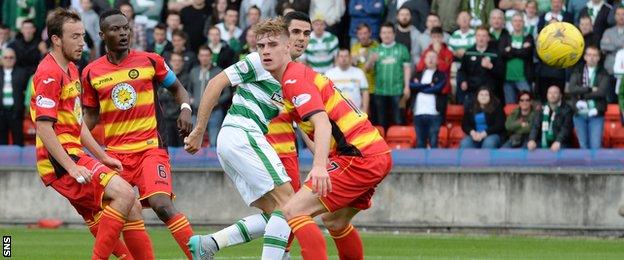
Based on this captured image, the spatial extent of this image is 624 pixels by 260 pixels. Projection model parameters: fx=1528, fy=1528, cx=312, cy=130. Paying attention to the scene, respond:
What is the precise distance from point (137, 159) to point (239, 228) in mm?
1164

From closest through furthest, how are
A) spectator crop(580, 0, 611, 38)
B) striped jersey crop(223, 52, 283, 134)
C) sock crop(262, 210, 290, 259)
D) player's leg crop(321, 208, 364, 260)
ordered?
sock crop(262, 210, 290, 259) < player's leg crop(321, 208, 364, 260) < striped jersey crop(223, 52, 283, 134) < spectator crop(580, 0, 611, 38)

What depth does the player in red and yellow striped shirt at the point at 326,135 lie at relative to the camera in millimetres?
10758

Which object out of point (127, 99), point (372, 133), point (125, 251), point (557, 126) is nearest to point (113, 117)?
point (127, 99)

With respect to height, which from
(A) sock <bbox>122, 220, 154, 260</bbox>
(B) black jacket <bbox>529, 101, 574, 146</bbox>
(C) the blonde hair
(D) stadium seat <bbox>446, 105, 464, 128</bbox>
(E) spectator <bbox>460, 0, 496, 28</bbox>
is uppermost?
→ (C) the blonde hair

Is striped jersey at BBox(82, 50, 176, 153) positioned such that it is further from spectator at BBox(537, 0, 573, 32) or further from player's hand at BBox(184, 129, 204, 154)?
spectator at BBox(537, 0, 573, 32)

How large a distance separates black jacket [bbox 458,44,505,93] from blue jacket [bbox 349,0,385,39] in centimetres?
194

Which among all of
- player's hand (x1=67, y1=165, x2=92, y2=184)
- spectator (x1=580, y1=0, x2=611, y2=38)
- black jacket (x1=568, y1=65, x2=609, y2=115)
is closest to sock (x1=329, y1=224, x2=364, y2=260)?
player's hand (x1=67, y1=165, x2=92, y2=184)

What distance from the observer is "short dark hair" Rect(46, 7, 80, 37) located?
12.2 m

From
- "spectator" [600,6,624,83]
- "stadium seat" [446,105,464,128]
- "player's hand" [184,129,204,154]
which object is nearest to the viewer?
"player's hand" [184,129,204,154]

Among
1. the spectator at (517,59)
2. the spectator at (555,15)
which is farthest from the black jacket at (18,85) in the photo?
the spectator at (555,15)

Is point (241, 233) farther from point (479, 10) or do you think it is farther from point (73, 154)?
point (479, 10)

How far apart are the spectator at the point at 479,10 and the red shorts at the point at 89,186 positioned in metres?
11.1

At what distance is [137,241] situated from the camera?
12.1 m

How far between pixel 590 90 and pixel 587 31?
0.98 m
